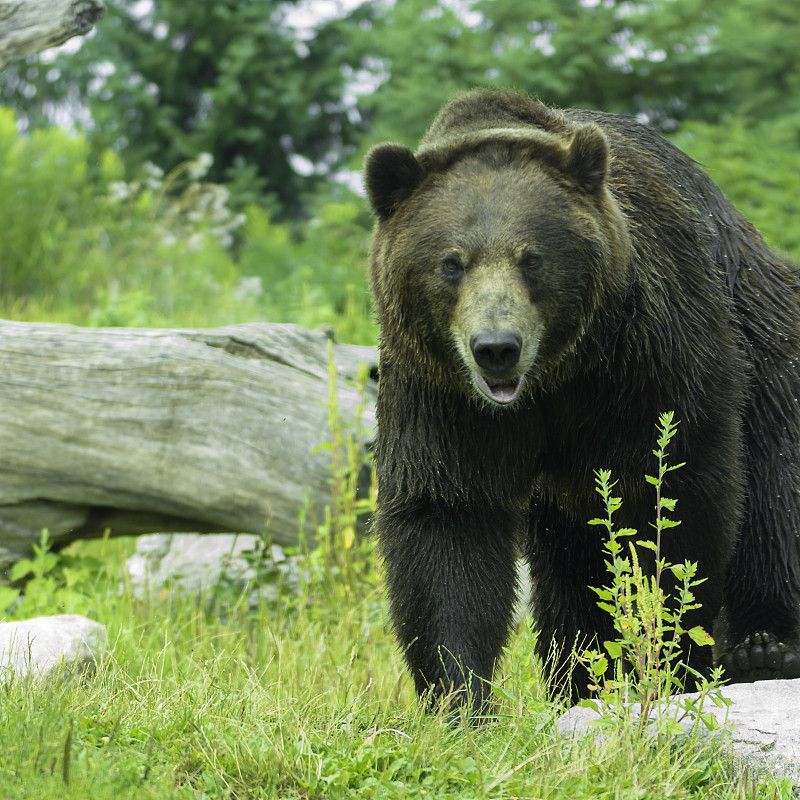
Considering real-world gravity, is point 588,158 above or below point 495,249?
above

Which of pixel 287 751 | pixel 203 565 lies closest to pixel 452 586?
pixel 287 751

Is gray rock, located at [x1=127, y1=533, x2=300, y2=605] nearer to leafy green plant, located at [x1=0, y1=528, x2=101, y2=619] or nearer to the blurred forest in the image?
leafy green plant, located at [x1=0, y1=528, x2=101, y2=619]

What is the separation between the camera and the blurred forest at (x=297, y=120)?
9.59m

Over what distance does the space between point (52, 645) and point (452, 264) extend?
72.4 inches

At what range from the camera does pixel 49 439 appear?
511 cm

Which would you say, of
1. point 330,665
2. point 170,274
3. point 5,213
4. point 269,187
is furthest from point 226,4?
point 330,665

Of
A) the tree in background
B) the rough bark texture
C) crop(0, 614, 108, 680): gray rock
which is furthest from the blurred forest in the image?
crop(0, 614, 108, 680): gray rock

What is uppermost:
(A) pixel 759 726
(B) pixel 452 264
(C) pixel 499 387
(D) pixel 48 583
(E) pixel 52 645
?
(B) pixel 452 264

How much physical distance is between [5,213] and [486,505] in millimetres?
7159

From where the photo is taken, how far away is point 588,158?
3248 mm

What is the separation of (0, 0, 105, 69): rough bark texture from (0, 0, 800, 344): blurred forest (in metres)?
3.07

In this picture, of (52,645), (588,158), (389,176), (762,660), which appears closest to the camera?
(588,158)

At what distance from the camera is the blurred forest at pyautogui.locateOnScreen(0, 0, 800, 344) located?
31.4 ft

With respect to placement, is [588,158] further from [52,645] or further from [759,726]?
[52,645]
